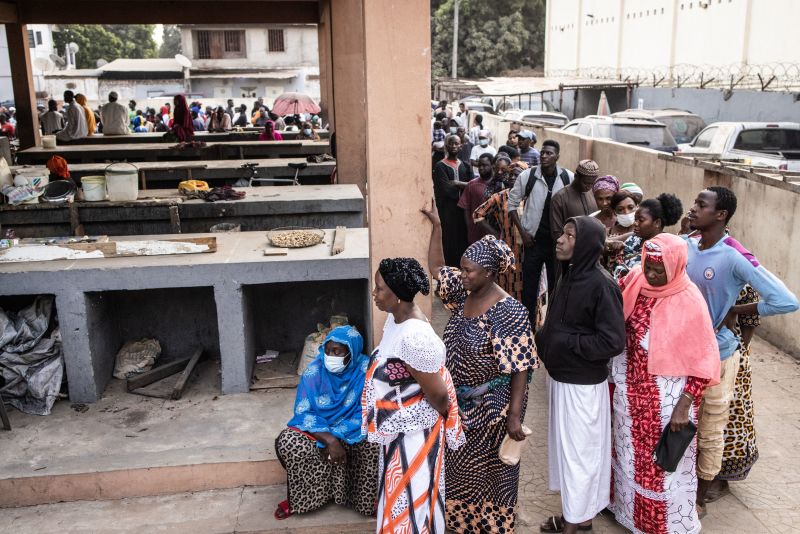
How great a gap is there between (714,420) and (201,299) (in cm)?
397

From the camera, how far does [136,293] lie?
233 inches

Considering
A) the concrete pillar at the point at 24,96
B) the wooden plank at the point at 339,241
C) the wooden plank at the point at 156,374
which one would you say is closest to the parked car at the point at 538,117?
the concrete pillar at the point at 24,96

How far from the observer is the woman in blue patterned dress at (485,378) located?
3.49m

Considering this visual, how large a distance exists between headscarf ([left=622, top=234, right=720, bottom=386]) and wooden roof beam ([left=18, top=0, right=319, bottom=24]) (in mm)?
11587

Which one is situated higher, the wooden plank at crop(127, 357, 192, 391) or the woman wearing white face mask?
the woman wearing white face mask

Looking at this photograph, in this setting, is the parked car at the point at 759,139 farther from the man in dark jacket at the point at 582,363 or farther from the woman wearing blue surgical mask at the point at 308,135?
the man in dark jacket at the point at 582,363

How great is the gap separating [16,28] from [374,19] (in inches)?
506

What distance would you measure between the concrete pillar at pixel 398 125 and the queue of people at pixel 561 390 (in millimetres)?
386

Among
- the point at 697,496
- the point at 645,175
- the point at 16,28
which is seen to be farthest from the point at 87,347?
the point at 16,28

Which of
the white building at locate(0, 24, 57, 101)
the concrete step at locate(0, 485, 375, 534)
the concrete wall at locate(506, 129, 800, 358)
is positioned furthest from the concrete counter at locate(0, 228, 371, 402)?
the white building at locate(0, 24, 57, 101)

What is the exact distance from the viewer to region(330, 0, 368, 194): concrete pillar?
1048 centimetres

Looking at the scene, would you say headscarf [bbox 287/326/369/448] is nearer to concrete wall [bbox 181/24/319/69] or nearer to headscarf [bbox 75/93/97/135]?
headscarf [bbox 75/93/97/135]

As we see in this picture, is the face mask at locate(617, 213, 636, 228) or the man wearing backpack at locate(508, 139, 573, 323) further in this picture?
the man wearing backpack at locate(508, 139, 573, 323)

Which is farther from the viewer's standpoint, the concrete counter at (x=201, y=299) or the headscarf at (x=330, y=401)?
the concrete counter at (x=201, y=299)
